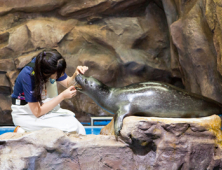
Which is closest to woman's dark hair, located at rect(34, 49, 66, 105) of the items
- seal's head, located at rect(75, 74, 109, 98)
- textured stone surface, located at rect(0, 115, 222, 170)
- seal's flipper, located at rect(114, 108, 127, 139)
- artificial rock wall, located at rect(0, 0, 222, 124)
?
seal's head, located at rect(75, 74, 109, 98)

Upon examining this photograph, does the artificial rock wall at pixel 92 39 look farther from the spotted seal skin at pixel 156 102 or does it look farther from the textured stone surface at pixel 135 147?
the textured stone surface at pixel 135 147

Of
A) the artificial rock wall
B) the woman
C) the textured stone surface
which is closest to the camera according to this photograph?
the textured stone surface

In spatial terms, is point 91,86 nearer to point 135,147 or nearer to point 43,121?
point 43,121

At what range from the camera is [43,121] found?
2.78 meters

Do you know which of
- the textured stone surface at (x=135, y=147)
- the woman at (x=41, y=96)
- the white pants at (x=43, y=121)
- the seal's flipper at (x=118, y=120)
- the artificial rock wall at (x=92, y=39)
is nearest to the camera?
the textured stone surface at (x=135, y=147)

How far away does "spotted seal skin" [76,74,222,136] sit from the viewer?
262 cm

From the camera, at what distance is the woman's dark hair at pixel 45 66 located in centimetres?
251

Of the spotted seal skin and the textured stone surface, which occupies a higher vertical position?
the spotted seal skin

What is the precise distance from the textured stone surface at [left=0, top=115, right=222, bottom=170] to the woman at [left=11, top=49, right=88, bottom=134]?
36cm

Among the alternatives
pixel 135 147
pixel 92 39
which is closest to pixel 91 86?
pixel 135 147

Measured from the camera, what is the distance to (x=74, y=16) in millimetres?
4719

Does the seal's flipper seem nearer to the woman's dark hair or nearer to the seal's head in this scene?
the seal's head

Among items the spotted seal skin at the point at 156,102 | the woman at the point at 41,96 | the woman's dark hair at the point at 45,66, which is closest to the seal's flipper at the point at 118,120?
the spotted seal skin at the point at 156,102

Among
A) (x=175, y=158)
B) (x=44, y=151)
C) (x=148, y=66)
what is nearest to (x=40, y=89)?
(x=44, y=151)
